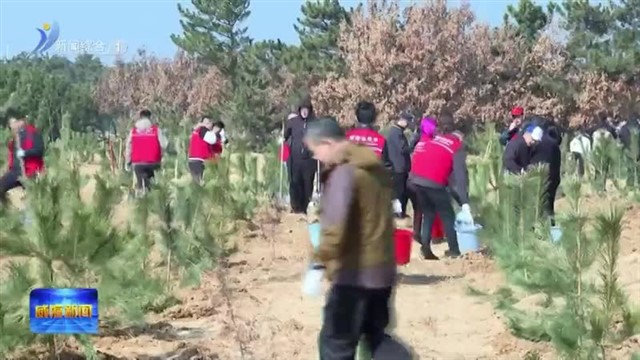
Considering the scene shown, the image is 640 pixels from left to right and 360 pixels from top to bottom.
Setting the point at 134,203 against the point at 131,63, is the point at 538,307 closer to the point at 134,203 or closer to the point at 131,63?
the point at 134,203

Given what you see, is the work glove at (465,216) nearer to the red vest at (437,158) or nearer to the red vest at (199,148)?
the red vest at (437,158)

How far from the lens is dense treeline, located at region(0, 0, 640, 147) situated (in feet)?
136

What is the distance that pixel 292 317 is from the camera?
822cm

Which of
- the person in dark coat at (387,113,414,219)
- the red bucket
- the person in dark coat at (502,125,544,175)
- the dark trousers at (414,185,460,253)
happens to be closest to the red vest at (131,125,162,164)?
the person in dark coat at (387,113,414,219)

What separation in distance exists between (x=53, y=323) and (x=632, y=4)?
133ft

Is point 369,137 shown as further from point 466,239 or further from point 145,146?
point 145,146

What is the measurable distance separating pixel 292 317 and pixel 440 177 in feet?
9.44

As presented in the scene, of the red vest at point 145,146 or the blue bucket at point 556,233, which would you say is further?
the red vest at point 145,146

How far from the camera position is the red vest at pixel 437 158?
10.7 m

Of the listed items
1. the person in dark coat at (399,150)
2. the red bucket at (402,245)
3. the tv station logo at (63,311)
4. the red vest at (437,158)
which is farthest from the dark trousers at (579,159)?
the tv station logo at (63,311)

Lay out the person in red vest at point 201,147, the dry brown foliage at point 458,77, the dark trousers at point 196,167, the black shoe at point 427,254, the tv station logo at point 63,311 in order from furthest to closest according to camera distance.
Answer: the dry brown foliage at point 458,77
the person in red vest at point 201,147
the dark trousers at point 196,167
the black shoe at point 427,254
the tv station logo at point 63,311

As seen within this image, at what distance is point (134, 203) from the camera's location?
8750 mm

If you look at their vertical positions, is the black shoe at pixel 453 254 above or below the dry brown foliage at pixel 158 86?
below

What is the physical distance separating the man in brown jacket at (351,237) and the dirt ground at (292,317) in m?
1.08
